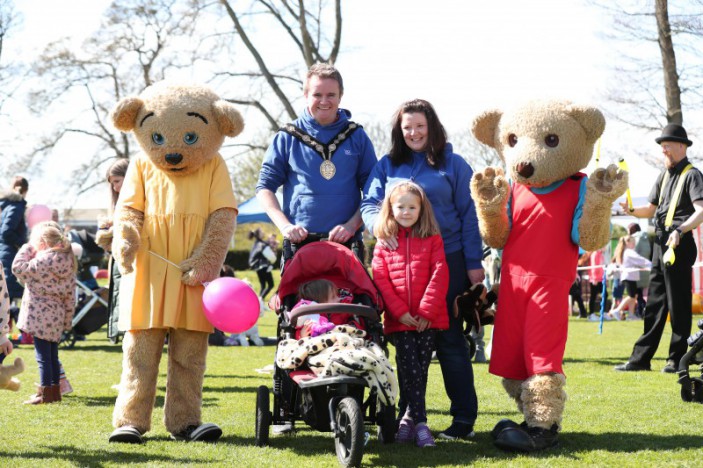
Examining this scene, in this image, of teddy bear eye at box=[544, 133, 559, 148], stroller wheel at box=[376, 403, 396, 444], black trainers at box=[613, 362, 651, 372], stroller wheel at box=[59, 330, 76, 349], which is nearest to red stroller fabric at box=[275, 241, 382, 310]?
stroller wheel at box=[376, 403, 396, 444]

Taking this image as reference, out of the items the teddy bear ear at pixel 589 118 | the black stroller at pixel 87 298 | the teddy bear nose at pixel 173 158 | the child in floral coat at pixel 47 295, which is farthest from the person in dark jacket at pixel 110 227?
the teddy bear ear at pixel 589 118

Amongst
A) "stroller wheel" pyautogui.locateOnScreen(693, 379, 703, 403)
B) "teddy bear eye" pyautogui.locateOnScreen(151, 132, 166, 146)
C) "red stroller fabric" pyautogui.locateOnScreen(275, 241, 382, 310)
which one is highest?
"teddy bear eye" pyautogui.locateOnScreen(151, 132, 166, 146)

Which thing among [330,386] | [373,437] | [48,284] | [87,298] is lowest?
[373,437]

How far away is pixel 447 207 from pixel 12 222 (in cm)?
758

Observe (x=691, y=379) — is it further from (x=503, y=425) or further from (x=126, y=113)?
(x=126, y=113)

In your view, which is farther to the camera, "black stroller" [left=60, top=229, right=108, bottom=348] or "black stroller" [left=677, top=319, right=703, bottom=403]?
"black stroller" [left=60, top=229, right=108, bottom=348]

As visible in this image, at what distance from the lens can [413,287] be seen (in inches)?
201

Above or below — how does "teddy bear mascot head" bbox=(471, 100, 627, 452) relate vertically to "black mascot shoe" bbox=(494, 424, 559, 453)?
above

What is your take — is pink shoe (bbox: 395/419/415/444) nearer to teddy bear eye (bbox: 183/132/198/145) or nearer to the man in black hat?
teddy bear eye (bbox: 183/132/198/145)

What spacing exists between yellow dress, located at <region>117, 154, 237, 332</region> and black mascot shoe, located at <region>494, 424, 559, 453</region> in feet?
6.28

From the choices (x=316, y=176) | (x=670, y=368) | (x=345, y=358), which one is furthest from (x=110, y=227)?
(x=670, y=368)

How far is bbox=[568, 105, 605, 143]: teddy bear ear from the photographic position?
510cm

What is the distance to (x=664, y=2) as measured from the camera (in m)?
18.3

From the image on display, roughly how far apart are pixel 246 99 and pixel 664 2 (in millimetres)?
11636
